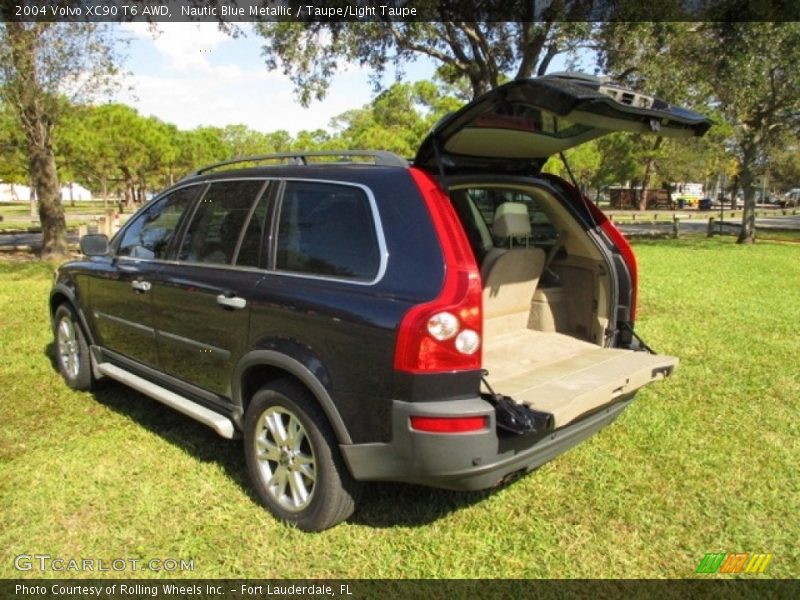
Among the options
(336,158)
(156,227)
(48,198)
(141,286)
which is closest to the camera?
(336,158)

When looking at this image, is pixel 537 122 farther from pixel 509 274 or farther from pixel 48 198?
pixel 48 198

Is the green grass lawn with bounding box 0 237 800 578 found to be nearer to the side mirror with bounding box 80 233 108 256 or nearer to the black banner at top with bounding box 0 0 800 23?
the side mirror with bounding box 80 233 108 256

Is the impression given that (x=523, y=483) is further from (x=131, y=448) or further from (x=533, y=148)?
(x=131, y=448)

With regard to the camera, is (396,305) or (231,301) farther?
(231,301)

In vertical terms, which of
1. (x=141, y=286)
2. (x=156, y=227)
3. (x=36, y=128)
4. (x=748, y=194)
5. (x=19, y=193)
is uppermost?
(x=19, y=193)

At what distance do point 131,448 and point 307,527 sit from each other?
1652mm

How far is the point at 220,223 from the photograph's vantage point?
149 inches

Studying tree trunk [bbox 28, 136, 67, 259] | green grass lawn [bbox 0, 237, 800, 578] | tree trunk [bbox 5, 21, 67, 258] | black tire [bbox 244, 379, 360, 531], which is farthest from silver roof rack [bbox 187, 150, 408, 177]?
tree trunk [bbox 28, 136, 67, 259]

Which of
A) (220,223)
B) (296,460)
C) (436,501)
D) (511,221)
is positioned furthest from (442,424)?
(220,223)

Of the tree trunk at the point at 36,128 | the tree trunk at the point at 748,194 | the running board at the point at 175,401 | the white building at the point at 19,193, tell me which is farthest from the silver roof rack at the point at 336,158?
the white building at the point at 19,193

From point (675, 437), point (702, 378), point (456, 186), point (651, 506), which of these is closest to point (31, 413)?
point (456, 186)

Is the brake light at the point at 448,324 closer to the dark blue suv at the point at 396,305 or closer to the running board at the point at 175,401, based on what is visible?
the dark blue suv at the point at 396,305

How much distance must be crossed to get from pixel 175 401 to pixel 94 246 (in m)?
1.69

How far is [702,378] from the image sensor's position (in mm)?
5582
